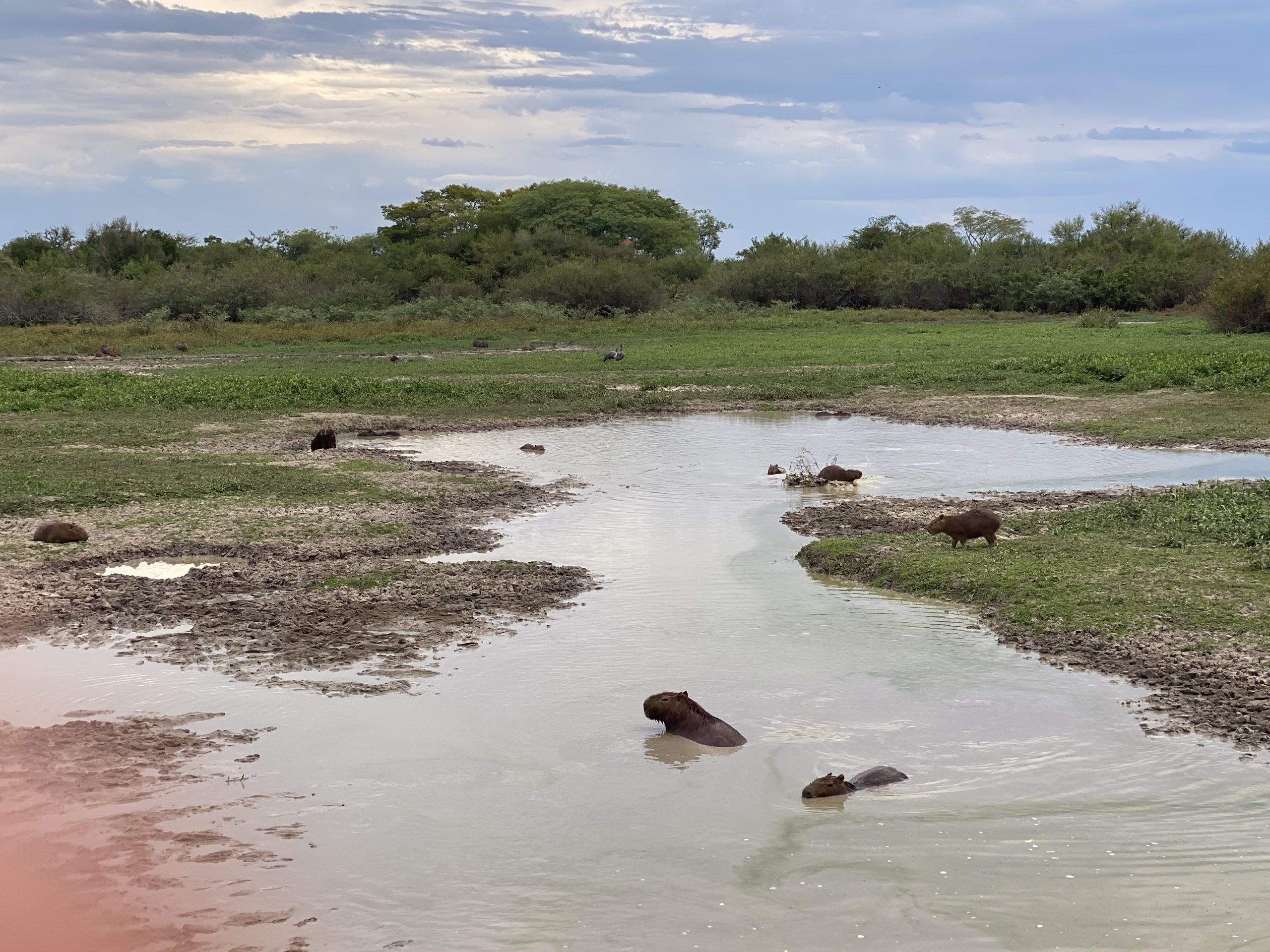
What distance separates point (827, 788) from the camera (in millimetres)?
6035

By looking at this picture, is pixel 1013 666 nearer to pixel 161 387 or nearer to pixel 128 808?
pixel 128 808

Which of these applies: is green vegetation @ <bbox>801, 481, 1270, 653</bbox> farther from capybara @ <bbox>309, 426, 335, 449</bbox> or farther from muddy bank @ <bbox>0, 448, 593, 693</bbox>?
capybara @ <bbox>309, 426, 335, 449</bbox>

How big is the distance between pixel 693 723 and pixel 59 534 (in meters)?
6.57

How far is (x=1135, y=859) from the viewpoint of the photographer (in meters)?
5.41

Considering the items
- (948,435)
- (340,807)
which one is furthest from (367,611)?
(948,435)

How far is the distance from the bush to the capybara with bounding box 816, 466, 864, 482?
22463 millimetres

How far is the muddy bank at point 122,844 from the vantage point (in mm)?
4816

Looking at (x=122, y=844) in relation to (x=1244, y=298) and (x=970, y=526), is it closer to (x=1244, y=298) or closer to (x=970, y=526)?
(x=970, y=526)

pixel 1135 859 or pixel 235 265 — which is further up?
pixel 235 265

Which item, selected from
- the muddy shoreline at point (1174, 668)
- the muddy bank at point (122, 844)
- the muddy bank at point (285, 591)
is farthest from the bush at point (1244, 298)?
the muddy bank at point (122, 844)

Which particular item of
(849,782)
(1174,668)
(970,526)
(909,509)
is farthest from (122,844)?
(909,509)

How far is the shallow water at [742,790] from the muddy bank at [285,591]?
0.36 metres

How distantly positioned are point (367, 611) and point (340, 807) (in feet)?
10.5

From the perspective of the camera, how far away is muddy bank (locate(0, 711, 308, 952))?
4816 millimetres
